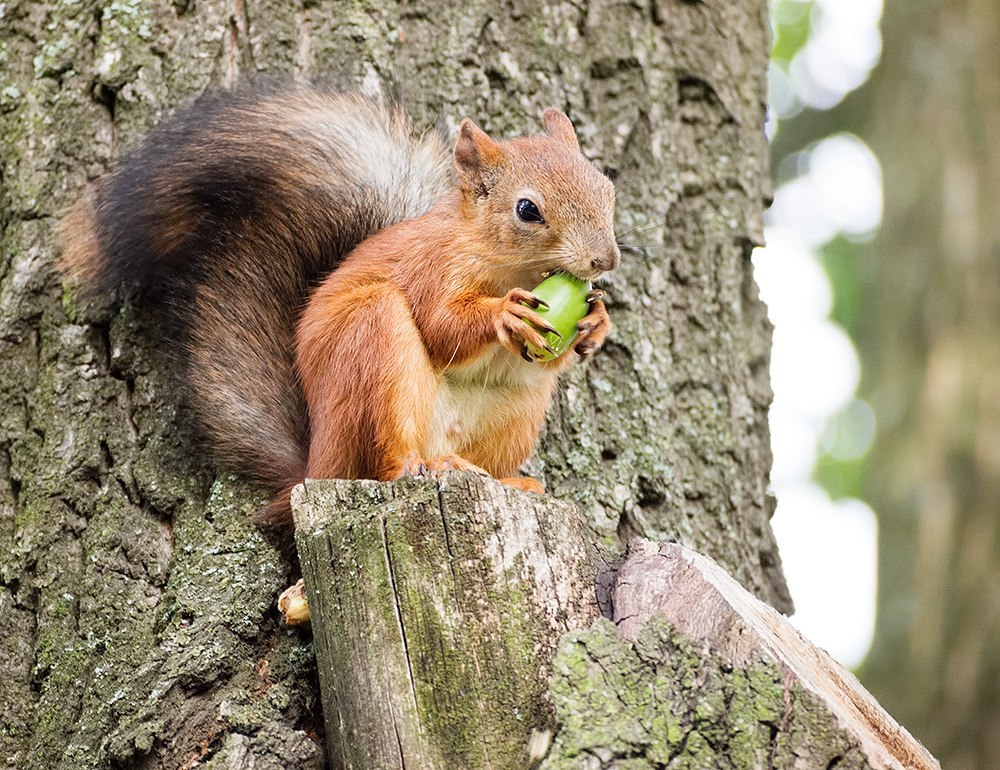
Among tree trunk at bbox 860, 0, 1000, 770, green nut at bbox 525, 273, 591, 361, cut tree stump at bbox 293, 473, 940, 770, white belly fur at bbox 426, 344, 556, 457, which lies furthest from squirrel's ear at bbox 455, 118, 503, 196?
tree trunk at bbox 860, 0, 1000, 770

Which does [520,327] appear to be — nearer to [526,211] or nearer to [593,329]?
[593,329]

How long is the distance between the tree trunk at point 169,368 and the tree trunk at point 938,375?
143 centimetres

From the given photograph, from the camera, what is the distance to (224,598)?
1.93 m

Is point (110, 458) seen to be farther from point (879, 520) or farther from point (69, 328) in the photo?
point (879, 520)

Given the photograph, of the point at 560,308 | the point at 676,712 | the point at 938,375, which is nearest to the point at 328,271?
the point at 560,308

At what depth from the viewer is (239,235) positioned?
223cm

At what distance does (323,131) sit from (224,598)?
0.90 m

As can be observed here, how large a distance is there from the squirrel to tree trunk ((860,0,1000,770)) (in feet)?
6.78

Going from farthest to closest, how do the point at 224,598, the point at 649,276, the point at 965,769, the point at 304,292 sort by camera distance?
the point at 965,769 → the point at 649,276 → the point at 304,292 → the point at 224,598

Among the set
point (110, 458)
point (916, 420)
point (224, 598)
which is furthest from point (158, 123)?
point (916, 420)

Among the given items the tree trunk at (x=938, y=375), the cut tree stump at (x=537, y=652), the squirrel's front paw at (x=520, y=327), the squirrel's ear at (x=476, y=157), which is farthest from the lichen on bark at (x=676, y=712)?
the tree trunk at (x=938, y=375)

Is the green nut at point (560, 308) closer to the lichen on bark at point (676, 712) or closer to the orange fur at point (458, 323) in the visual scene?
the orange fur at point (458, 323)

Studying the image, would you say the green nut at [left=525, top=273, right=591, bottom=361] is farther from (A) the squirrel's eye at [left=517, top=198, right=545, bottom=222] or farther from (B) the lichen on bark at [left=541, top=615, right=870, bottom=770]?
(B) the lichen on bark at [left=541, top=615, right=870, bottom=770]

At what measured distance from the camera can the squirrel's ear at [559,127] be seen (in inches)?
89.7
